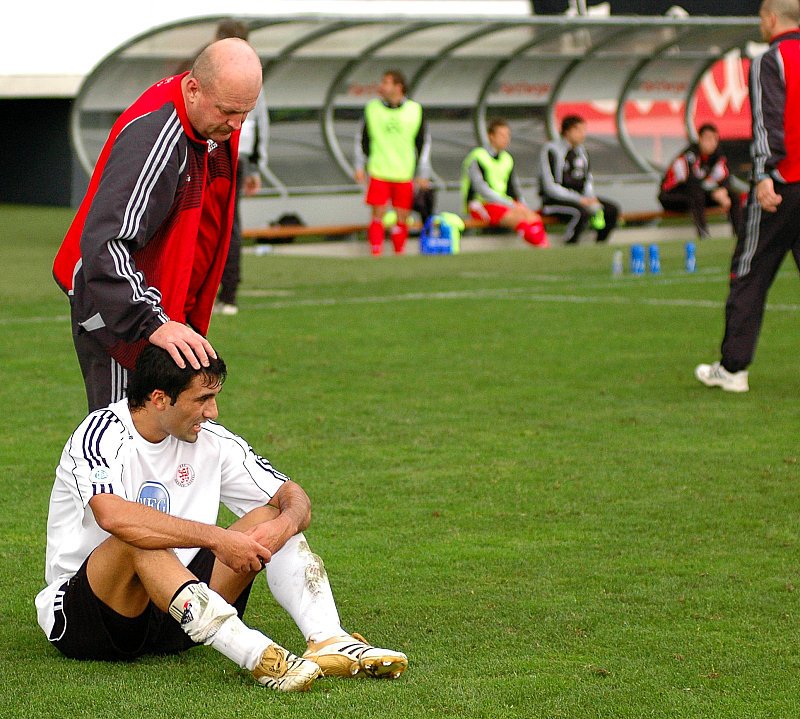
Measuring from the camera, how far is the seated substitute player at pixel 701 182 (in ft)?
74.9

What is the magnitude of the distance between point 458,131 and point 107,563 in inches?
806

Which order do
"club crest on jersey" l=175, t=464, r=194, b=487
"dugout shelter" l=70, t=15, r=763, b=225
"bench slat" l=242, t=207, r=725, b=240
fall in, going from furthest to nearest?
"dugout shelter" l=70, t=15, r=763, b=225
"bench slat" l=242, t=207, r=725, b=240
"club crest on jersey" l=175, t=464, r=194, b=487

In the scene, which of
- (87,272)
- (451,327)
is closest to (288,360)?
(451,327)

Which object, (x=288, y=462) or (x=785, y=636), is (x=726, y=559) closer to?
(x=785, y=636)

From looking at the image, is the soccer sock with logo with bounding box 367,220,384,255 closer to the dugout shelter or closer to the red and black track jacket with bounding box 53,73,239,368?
the dugout shelter

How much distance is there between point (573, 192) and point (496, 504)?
1533 centimetres

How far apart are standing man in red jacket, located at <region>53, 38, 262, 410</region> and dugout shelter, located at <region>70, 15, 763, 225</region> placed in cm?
1517

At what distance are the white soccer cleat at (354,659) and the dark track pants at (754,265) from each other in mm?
5306

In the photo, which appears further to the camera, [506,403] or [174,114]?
[506,403]

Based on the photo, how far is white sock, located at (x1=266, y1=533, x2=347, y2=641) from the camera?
445 centimetres

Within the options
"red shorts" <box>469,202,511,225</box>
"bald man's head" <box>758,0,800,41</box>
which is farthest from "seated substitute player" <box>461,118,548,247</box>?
"bald man's head" <box>758,0,800,41</box>

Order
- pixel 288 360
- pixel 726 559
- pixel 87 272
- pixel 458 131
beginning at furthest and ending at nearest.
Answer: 1. pixel 458 131
2. pixel 288 360
3. pixel 726 559
4. pixel 87 272

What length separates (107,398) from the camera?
5.08 meters

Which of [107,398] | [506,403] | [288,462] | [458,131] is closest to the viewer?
[107,398]
